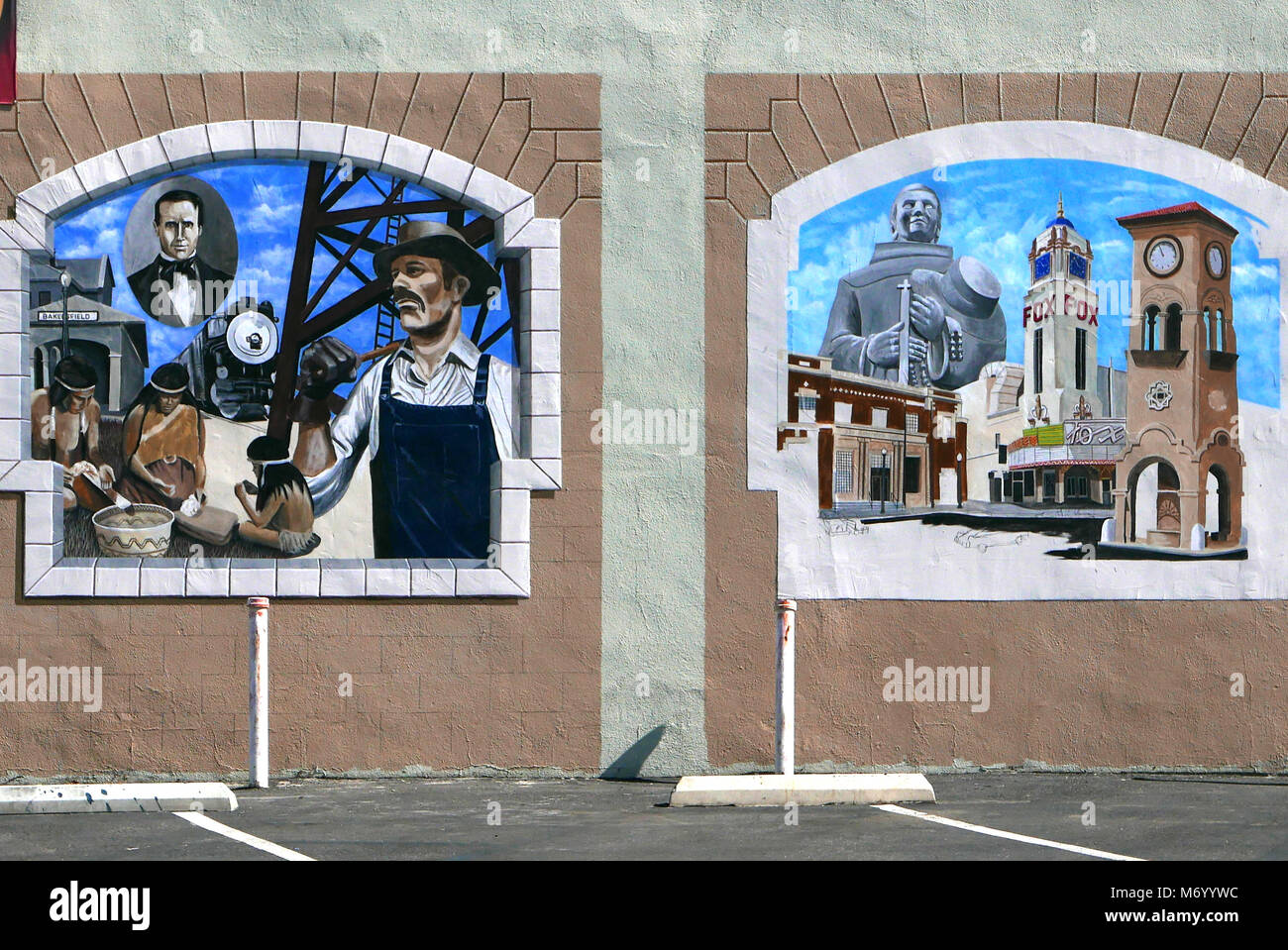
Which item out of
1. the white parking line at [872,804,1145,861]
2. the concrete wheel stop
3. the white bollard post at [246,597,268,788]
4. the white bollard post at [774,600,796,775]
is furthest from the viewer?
the white bollard post at [774,600,796,775]

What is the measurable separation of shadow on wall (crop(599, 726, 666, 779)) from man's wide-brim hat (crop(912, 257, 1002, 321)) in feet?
11.9

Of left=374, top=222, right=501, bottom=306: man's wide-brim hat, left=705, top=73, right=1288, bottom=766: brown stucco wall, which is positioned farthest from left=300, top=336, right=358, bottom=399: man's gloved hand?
left=705, top=73, right=1288, bottom=766: brown stucco wall

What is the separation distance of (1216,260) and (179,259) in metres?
7.24

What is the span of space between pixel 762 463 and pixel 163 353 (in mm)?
4204

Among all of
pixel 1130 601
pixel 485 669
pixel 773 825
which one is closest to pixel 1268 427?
pixel 1130 601

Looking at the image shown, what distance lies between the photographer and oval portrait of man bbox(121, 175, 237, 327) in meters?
11.0

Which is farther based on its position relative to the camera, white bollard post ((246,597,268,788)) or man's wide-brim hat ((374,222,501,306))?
man's wide-brim hat ((374,222,501,306))

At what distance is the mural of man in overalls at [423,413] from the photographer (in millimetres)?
10969

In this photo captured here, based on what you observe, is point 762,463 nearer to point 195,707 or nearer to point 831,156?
point 831,156

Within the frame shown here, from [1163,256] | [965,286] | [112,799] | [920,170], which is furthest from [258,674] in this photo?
[1163,256]

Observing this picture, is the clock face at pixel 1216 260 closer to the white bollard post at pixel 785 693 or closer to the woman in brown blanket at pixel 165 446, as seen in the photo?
the white bollard post at pixel 785 693

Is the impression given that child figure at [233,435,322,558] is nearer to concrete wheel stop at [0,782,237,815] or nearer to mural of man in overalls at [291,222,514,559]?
mural of man in overalls at [291,222,514,559]

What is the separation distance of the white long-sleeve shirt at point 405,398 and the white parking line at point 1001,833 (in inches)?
146

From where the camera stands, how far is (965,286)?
36.8 ft
